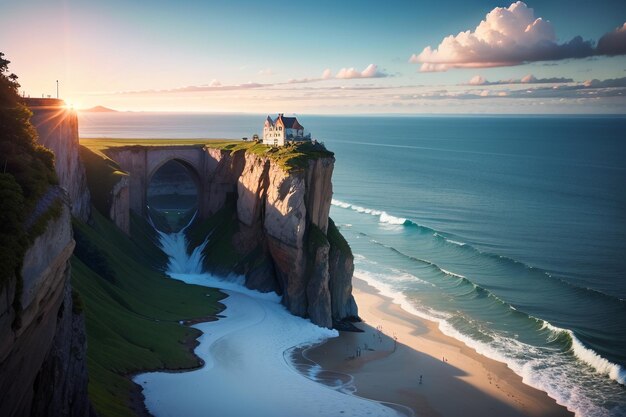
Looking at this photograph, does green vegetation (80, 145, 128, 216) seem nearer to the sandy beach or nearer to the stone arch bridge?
the stone arch bridge

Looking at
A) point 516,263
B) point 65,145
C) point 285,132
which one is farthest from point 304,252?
point 516,263

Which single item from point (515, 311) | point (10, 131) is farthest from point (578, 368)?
point (10, 131)

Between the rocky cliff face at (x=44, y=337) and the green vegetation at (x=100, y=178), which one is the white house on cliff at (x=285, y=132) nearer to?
the green vegetation at (x=100, y=178)

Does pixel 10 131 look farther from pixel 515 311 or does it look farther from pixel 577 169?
pixel 577 169

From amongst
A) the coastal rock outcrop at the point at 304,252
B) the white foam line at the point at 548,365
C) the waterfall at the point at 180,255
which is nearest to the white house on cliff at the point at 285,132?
the coastal rock outcrop at the point at 304,252

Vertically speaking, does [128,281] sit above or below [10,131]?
below

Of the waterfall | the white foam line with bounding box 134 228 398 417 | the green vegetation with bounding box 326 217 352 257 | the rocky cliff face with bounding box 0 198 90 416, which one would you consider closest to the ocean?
the green vegetation with bounding box 326 217 352 257
